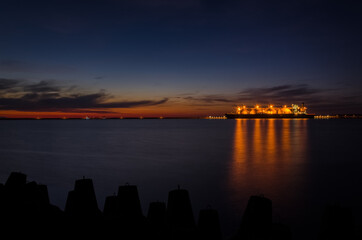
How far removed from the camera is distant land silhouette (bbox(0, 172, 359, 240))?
341cm

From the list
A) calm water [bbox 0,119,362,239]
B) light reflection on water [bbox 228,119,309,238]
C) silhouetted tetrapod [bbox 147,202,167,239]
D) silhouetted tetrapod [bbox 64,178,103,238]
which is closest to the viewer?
silhouetted tetrapod [bbox 147,202,167,239]

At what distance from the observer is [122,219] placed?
4.16 m

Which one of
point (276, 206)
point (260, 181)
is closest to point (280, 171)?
point (260, 181)

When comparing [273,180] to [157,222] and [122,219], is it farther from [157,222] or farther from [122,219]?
[122,219]

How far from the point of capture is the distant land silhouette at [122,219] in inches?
134

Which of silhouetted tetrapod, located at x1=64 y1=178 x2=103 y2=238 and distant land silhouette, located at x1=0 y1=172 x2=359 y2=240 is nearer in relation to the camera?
distant land silhouette, located at x1=0 y1=172 x2=359 y2=240

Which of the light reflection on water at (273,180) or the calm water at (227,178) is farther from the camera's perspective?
the light reflection on water at (273,180)

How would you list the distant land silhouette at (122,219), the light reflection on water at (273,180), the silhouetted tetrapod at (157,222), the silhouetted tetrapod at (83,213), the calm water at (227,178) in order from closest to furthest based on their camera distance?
1. the distant land silhouette at (122,219)
2. the silhouetted tetrapod at (157,222)
3. the silhouetted tetrapod at (83,213)
4. the calm water at (227,178)
5. the light reflection on water at (273,180)

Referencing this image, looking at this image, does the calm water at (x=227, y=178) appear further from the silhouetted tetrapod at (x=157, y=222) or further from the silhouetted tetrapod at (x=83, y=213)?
the silhouetted tetrapod at (x=83, y=213)

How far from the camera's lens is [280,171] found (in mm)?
19219

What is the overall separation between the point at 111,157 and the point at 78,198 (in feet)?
75.8

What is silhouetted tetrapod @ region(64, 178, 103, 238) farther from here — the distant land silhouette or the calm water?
the calm water

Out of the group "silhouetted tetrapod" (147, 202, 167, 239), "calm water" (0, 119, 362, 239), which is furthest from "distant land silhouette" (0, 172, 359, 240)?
"calm water" (0, 119, 362, 239)

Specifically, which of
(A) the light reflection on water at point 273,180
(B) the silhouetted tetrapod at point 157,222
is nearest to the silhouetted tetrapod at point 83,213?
(B) the silhouetted tetrapod at point 157,222
